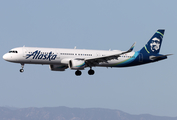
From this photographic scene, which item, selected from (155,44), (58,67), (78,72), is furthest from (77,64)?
(155,44)

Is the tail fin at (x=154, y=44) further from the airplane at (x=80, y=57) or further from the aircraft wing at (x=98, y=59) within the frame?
the aircraft wing at (x=98, y=59)

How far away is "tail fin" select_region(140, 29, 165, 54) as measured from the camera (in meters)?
77.3

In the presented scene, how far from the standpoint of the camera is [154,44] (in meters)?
78.2

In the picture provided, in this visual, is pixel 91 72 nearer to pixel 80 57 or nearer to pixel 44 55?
pixel 80 57

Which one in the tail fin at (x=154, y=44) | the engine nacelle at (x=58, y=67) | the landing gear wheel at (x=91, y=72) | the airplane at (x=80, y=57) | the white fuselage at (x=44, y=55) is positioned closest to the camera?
the white fuselage at (x=44, y=55)

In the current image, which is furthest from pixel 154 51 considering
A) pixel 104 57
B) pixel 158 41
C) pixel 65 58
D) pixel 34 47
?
pixel 34 47

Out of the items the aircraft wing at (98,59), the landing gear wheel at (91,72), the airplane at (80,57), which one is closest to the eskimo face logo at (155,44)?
the airplane at (80,57)

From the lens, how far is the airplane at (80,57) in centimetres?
6581

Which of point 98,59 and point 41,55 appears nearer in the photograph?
point 41,55

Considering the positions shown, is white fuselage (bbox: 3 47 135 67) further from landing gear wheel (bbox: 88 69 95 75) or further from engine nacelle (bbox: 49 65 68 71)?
engine nacelle (bbox: 49 65 68 71)

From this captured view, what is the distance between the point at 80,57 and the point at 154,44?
1772 cm

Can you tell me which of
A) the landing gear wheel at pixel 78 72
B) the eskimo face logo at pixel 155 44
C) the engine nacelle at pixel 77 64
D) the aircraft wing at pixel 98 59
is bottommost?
the landing gear wheel at pixel 78 72

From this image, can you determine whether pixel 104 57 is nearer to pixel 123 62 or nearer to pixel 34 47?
pixel 123 62

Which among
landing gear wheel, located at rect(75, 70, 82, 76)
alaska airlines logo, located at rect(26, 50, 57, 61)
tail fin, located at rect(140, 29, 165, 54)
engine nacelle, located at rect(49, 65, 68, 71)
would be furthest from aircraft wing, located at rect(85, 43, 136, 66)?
tail fin, located at rect(140, 29, 165, 54)
